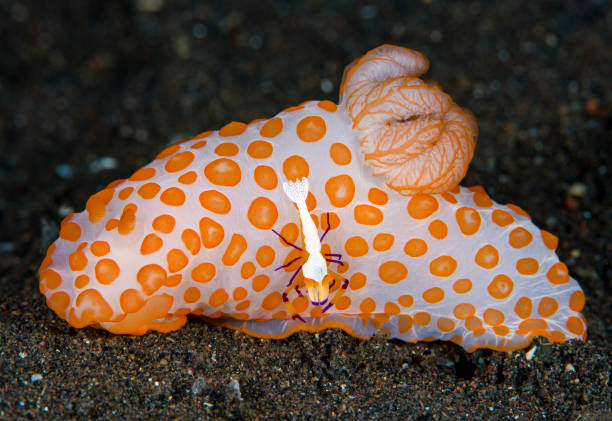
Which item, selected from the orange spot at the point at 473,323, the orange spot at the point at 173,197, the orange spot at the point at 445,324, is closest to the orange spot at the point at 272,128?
the orange spot at the point at 173,197

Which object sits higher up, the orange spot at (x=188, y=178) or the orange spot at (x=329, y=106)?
the orange spot at (x=329, y=106)

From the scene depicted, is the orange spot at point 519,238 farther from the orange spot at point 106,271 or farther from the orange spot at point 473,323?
the orange spot at point 106,271

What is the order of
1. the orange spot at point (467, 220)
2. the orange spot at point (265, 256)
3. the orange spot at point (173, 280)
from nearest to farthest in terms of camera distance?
1. the orange spot at point (173, 280)
2. the orange spot at point (265, 256)
3. the orange spot at point (467, 220)

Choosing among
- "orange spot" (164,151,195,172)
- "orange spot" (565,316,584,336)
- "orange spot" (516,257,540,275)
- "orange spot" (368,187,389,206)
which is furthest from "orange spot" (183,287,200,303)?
"orange spot" (565,316,584,336)

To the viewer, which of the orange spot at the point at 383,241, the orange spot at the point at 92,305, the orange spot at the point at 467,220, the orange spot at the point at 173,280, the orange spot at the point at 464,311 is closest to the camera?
the orange spot at the point at 92,305

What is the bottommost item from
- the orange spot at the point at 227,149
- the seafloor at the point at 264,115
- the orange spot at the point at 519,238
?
the seafloor at the point at 264,115

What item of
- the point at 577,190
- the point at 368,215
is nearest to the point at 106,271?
the point at 368,215

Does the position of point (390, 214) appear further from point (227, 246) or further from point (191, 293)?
point (191, 293)

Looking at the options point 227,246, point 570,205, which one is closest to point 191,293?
point 227,246
